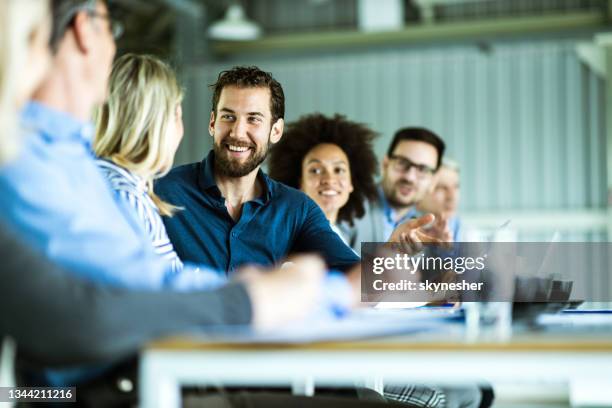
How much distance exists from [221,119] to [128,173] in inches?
32.0

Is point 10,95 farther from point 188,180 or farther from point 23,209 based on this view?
point 188,180

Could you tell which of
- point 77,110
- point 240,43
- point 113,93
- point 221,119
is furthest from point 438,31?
point 77,110

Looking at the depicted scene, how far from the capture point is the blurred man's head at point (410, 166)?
449 cm

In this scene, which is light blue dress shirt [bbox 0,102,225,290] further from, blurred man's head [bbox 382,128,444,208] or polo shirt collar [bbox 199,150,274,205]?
blurred man's head [bbox 382,128,444,208]

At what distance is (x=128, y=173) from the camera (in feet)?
6.70

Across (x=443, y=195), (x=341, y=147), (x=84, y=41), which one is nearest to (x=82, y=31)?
(x=84, y=41)

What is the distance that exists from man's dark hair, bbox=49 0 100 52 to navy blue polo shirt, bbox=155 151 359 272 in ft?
4.27

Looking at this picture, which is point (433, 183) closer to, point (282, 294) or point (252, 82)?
point (252, 82)

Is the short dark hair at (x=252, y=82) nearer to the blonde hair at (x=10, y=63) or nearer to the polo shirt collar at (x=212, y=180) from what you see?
the polo shirt collar at (x=212, y=180)

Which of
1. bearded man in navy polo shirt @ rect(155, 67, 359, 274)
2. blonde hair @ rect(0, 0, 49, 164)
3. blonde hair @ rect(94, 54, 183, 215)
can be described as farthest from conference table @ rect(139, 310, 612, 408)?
bearded man in navy polo shirt @ rect(155, 67, 359, 274)

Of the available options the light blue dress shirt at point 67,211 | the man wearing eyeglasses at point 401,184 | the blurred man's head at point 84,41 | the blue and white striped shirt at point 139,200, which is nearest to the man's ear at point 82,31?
the blurred man's head at point 84,41

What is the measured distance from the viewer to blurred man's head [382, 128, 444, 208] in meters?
4.49

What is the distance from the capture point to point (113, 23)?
1468 millimetres

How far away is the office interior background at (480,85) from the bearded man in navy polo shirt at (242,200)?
583cm
